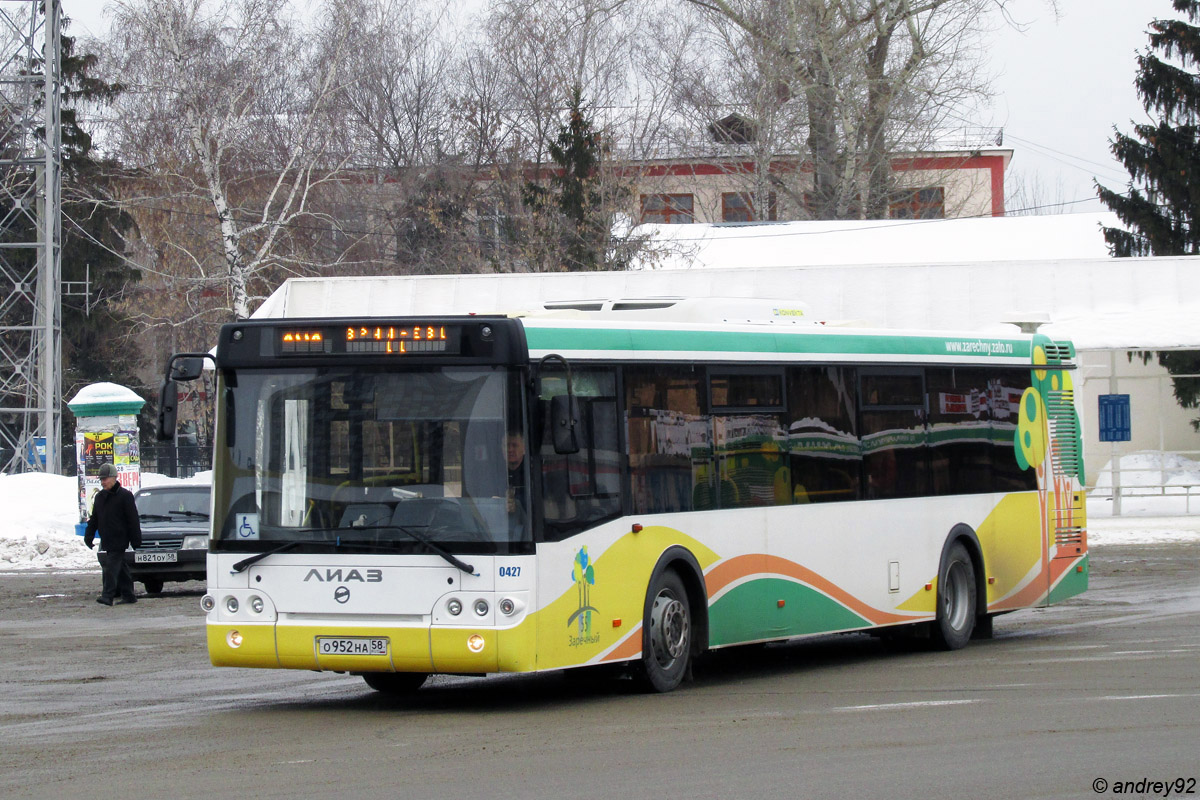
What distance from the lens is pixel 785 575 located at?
12.4 m

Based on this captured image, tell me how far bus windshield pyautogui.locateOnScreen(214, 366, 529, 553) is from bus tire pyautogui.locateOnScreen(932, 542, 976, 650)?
5.37 meters

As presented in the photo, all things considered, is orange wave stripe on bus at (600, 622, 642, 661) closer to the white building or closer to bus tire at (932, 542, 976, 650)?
bus tire at (932, 542, 976, 650)

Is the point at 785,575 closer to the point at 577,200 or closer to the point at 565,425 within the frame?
the point at 565,425

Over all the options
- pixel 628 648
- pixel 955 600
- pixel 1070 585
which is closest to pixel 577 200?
pixel 1070 585

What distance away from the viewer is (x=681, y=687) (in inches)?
460

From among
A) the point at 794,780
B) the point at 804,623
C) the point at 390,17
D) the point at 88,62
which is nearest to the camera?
the point at 794,780

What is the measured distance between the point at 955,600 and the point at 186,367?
23.6 feet

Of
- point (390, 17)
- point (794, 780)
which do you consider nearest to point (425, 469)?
point (794, 780)

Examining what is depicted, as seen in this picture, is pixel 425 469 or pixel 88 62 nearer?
pixel 425 469

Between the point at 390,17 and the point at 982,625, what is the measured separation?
40320mm

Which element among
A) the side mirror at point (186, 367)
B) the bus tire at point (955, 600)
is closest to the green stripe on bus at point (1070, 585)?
the bus tire at point (955, 600)

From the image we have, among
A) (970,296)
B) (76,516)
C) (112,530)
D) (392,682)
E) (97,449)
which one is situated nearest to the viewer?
(392,682)

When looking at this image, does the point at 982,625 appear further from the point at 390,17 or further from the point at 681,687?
the point at 390,17

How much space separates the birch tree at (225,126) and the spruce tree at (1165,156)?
66.2 feet
